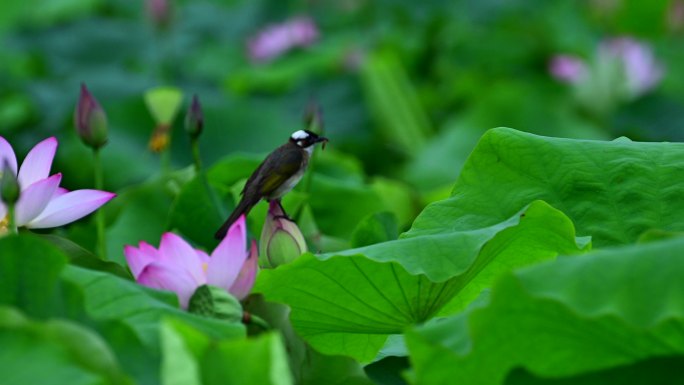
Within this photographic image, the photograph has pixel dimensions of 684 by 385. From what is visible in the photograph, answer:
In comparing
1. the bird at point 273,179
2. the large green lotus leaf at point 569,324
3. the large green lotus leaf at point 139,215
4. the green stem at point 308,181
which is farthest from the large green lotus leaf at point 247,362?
the large green lotus leaf at point 139,215

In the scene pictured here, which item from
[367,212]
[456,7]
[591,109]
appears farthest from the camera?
[456,7]

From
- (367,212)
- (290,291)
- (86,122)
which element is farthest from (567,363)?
(367,212)

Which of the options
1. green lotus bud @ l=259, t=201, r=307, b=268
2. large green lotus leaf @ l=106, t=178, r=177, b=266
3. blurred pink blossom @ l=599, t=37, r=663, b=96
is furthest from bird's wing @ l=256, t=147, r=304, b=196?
blurred pink blossom @ l=599, t=37, r=663, b=96

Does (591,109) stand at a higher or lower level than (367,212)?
lower

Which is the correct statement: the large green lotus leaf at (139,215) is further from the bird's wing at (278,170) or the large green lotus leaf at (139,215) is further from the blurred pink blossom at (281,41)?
the blurred pink blossom at (281,41)

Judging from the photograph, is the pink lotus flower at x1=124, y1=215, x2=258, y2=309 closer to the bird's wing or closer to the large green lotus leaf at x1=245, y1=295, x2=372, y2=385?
the large green lotus leaf at x1=245, y1=295, x2=372, y2=385

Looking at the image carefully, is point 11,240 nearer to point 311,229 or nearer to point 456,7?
point 311,229

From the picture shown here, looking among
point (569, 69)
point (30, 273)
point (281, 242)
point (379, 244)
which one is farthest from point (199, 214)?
point (569, 69)
